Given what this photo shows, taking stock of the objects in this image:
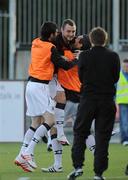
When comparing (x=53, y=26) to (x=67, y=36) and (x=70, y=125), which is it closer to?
(x=67, y=36)

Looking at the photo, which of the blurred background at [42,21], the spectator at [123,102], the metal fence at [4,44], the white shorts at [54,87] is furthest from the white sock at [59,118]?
the metal fence at [4,44]

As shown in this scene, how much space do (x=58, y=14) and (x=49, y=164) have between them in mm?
11812

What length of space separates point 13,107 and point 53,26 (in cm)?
685

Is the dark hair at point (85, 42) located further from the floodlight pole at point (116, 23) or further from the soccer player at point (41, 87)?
the floodlight pole at point (116, 23)

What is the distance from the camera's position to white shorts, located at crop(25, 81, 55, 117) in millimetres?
11453

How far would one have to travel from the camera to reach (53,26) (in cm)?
1140

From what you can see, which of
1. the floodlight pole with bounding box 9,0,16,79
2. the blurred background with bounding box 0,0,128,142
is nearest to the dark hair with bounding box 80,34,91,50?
the blurred background with bounding box 0,0,128,142

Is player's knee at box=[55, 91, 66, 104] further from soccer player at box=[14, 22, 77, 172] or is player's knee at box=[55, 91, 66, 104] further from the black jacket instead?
the black jacket

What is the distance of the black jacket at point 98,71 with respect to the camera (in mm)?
9820

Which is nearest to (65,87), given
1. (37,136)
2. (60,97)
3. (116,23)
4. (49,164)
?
(60,97)

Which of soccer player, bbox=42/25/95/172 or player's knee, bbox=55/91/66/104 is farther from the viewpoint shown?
player's knee, bbox=55/91/66/104

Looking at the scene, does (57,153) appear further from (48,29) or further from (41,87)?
(48,29)

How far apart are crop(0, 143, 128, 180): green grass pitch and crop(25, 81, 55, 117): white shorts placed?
2.79ft

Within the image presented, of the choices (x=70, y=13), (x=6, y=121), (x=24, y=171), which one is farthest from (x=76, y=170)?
(x=70, y=13)
